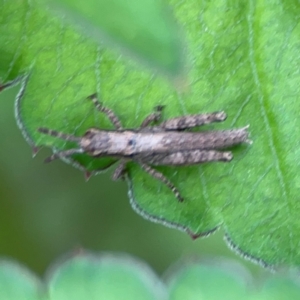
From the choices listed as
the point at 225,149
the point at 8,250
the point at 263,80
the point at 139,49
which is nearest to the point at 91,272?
the point at 8,250

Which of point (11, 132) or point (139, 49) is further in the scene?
point (11, 132)

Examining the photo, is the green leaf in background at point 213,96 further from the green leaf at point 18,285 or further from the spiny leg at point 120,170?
the green leaf at point 18,285

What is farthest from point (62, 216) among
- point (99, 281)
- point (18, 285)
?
point (99, 281)

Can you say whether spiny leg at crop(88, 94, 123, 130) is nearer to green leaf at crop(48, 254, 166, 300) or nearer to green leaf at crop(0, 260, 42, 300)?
green leaf at crop(48, 254, 166, 300)

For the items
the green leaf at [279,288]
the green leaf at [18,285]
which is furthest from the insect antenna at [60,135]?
the green leaf at [279,288]

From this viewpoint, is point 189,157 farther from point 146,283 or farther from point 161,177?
point 146,283

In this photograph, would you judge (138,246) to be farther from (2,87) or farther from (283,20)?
(283,20)
